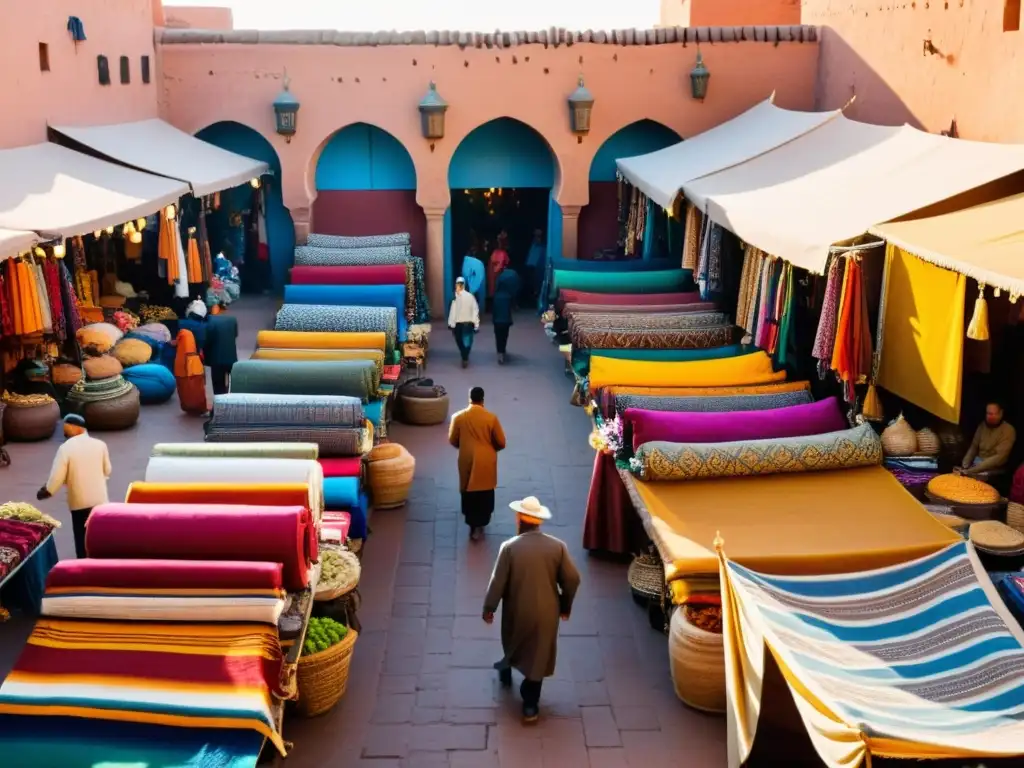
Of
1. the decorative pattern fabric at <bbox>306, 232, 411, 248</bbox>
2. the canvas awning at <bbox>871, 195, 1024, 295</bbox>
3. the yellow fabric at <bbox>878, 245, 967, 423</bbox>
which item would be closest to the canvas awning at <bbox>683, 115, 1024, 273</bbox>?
the canvas awning at <bbox>871, 195, 1024, 295</bbox>

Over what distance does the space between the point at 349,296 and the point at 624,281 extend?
10.8ft

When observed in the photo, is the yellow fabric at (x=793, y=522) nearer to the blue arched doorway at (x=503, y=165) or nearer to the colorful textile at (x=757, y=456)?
the colorful textile at (x=757, y=456)

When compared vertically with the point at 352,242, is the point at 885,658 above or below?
below

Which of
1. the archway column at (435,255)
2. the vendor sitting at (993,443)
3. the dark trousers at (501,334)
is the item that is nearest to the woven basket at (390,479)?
the vendor sitting at (993,443)

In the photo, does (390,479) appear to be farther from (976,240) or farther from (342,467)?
(976,240)

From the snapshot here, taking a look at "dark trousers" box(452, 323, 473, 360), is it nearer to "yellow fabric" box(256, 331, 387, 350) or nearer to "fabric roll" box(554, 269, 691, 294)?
"fabric roll" box(554, 269, 691, 294)

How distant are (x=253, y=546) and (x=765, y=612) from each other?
272 cm

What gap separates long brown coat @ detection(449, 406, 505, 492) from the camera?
939 centimetres

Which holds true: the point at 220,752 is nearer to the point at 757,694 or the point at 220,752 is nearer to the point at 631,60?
the point at 757,694

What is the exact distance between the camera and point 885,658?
19.5 feet

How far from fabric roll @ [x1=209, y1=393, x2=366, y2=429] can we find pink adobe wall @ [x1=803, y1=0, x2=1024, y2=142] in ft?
19.3

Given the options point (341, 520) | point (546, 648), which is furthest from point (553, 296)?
point (546, 648)

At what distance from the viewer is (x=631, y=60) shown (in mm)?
17312

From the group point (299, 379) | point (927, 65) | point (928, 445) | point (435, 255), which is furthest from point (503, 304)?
point (928, 445)
